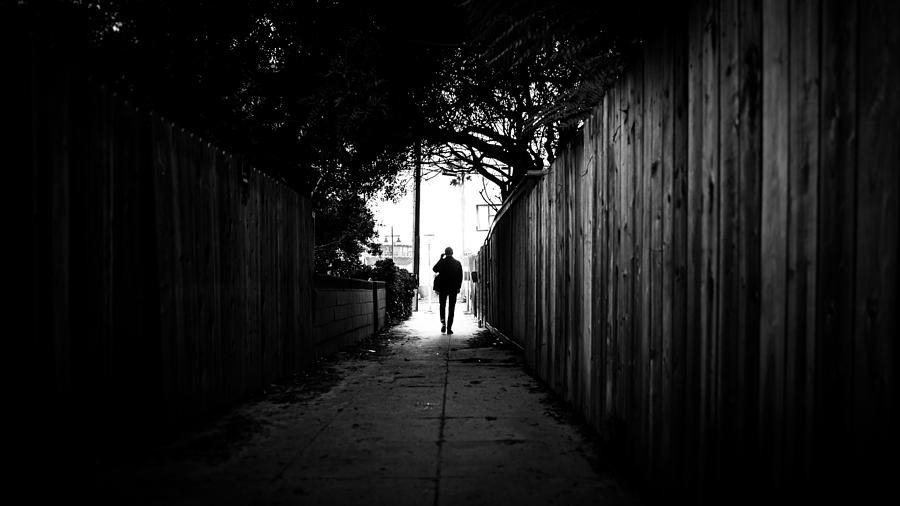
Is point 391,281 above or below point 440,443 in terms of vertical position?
above

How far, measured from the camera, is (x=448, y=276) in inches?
504

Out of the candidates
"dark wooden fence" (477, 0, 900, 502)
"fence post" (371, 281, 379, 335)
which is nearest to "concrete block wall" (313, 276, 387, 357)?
"fence post" (371, 281, 379, 335)

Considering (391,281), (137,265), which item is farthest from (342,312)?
(391,281)

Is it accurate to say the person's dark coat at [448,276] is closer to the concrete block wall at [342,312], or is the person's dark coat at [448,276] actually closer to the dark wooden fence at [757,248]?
the concrete block wall at [342,312]

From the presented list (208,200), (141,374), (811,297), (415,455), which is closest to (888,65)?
(811,297)

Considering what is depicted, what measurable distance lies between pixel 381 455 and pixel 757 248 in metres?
2.54

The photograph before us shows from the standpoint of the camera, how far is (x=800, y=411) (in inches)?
63.6

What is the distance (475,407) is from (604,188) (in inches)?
89.7

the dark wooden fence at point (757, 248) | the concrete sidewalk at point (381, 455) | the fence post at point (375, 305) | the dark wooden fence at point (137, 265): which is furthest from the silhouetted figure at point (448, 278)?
the dark wooden fence at point (757, 248)

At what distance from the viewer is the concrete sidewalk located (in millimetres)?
2830

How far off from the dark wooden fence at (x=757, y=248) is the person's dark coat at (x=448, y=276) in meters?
9.24

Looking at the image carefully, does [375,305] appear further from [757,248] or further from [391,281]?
[757,248]

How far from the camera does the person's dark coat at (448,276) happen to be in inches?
502

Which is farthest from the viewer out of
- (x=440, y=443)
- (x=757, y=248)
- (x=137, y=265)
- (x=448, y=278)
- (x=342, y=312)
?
(x=448, y=278)
